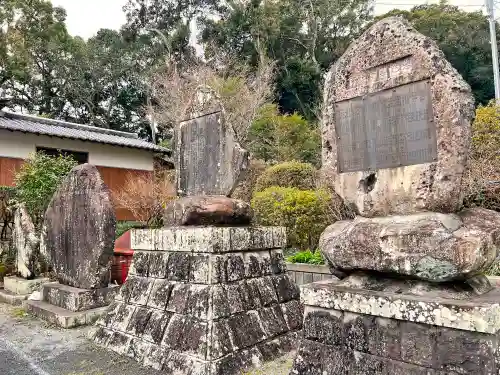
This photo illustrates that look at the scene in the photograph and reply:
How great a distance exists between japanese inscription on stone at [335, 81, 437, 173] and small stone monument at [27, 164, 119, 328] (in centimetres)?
381

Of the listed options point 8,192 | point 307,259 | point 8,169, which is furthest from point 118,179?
point 307,259

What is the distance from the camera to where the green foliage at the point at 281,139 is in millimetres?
17375

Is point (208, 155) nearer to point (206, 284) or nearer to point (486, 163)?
point (206, 284)

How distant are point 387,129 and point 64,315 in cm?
478

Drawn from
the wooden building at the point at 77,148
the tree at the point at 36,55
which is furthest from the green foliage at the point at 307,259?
the tree at the point at 36,55

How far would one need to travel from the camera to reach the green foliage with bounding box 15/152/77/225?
9823 millimetres

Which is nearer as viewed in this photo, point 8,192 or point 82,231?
point 82,231

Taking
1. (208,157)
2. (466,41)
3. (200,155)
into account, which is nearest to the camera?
(208,157)

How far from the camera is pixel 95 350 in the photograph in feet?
13.4

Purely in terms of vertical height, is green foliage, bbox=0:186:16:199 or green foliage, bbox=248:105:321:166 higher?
green foliage, bbox=248:105:321:166

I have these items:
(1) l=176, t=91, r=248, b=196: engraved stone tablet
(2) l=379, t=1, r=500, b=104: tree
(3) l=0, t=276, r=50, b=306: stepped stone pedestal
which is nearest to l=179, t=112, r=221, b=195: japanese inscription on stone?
(1) l=176, t=91, r=248, b=196: engraved stone tablet

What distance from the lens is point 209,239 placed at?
141 inches

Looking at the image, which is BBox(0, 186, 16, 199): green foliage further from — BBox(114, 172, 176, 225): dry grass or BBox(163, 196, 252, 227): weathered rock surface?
BBox(163, 196, 252, 227): weathered rock surface

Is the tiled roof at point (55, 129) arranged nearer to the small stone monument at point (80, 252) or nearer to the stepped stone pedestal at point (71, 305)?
the small stone monument at point (80, 252)
